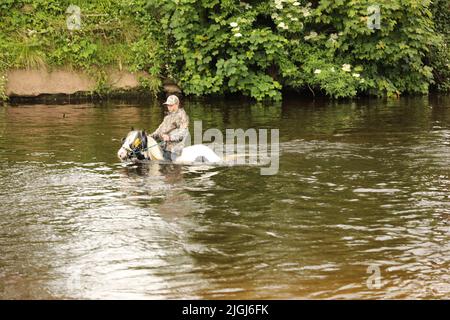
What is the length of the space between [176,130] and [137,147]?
2.80 ft

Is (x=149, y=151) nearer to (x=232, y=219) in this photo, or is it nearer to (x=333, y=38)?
(x=232, y=219)

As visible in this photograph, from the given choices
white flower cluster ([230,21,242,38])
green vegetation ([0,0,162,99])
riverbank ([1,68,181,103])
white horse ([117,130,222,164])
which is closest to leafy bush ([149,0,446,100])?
white flower cluster ([230,21,242,38])

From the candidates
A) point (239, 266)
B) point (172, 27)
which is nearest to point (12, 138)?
point (172, 27)

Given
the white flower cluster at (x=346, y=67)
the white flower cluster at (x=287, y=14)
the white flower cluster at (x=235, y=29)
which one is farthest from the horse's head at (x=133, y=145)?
the white flower cluster at (x=346, y=67)

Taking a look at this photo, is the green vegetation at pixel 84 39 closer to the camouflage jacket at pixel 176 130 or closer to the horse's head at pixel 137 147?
the camouflage jacket at pixel 176 130

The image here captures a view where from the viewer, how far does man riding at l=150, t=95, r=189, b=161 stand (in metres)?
15.1

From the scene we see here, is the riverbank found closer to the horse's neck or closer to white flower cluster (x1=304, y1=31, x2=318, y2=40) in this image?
white flower cluster (x1=304, y1=31, x2=318, y2=40)

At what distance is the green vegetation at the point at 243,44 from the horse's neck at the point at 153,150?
836 cm

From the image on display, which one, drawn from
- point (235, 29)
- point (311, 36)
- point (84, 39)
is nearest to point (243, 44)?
point (235, 29)

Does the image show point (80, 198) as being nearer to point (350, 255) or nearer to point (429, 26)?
point (350, 255)

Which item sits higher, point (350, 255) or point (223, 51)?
point (223, 51)

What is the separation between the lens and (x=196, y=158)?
593 inches

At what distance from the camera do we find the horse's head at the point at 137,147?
14750 millimetres
